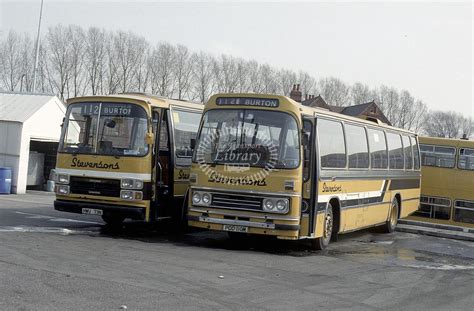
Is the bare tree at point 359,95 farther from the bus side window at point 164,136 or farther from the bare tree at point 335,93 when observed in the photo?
the bus side window at point 164,136

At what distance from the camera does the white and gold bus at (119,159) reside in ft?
42.3

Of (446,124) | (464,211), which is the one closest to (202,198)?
(464,211)

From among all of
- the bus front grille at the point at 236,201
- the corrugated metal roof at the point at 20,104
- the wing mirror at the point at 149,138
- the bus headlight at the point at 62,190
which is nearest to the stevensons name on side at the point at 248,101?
the wing mirror at the point at 149,138

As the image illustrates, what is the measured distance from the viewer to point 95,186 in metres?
13.1

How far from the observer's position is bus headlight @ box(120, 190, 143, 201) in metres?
12.8

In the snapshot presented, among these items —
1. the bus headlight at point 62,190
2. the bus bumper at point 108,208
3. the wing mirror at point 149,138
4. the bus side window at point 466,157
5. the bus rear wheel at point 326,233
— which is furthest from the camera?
the bus side window at point 466,157

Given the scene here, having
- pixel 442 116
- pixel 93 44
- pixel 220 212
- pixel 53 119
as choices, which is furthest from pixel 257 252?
pixel 442 116

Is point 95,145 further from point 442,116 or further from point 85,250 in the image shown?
point 442,116

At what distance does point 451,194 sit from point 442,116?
85.3 metres

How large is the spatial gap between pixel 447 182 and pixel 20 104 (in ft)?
59.0

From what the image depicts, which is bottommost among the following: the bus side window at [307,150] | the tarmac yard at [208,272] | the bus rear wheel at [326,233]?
the tarmac yard at [208,272]

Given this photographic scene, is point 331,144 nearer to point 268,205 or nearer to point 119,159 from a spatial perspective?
point 268,205

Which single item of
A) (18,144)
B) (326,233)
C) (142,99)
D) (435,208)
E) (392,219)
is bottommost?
(326,233)

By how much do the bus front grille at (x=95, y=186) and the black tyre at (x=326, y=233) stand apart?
4.33 m
